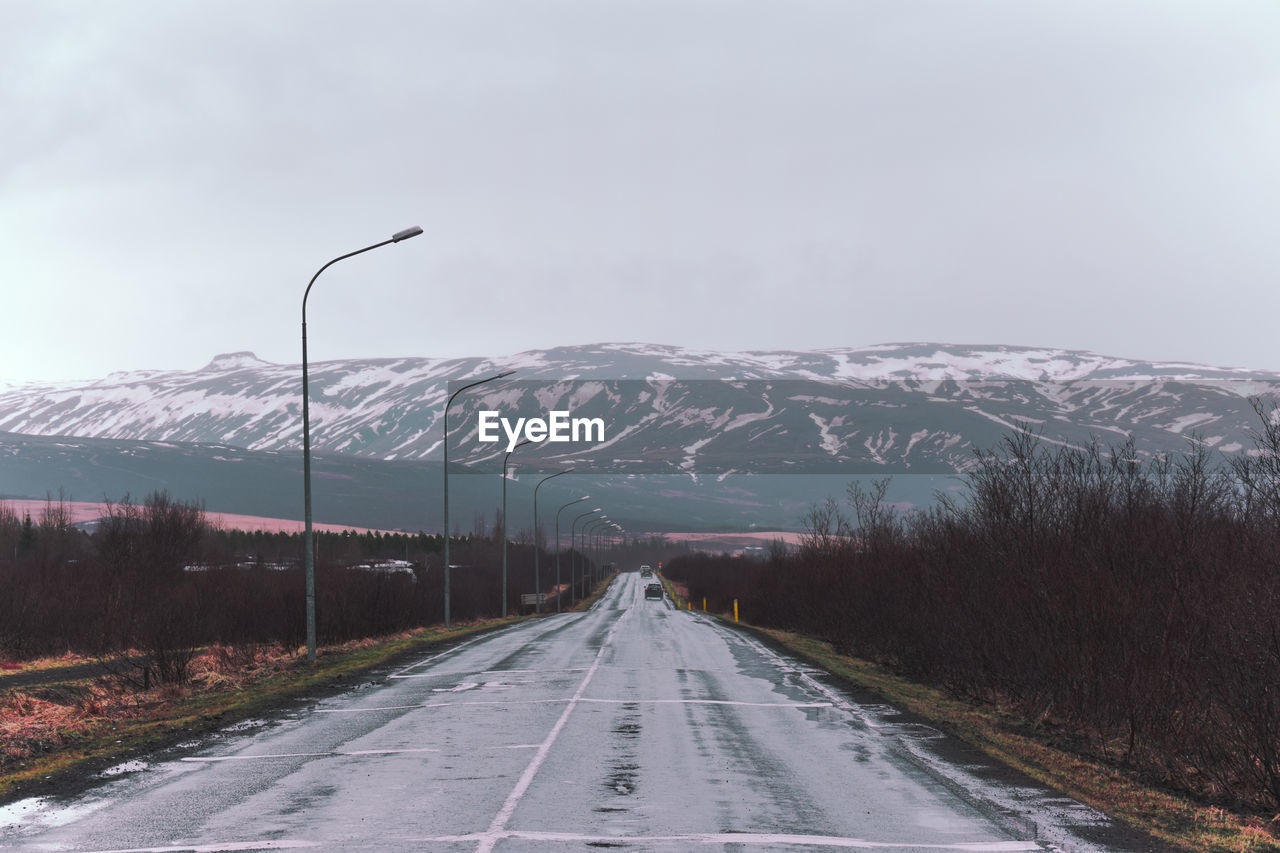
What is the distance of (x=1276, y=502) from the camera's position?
52.8 ft

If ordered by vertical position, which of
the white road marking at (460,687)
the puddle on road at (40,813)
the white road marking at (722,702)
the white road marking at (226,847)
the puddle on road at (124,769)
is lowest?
the white road marking at (460,687)

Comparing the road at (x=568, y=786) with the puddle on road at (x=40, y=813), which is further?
the puddle on road at (x=40, y=813)

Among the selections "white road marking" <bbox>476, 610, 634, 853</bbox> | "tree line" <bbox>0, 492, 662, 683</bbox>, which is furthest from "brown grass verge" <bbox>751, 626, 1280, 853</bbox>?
"tree line" <bbox>0, 492, 662, 683</bbox>

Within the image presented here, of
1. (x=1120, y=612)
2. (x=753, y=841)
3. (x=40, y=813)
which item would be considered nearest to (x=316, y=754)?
(x=40, y=813)

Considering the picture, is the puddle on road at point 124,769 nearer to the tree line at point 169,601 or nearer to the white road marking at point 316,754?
the white road marking at point 316,754

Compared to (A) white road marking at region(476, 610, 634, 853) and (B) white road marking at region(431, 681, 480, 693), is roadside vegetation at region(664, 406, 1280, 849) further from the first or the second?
(B) white road marking at region(431, 681, 480, 693)

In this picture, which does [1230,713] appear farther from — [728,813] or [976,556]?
[976,556]

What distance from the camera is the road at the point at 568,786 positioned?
9.23 metres

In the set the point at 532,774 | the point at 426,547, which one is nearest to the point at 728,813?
the point at 532,774

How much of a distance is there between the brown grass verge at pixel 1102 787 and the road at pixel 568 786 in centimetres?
50

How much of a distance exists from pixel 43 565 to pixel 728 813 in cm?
5066

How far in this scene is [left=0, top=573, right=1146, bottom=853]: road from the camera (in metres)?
9.23

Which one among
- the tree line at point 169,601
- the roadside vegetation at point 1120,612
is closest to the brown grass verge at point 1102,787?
the roadside vegetation at point 1120,612

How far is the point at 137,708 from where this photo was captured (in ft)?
67.3
